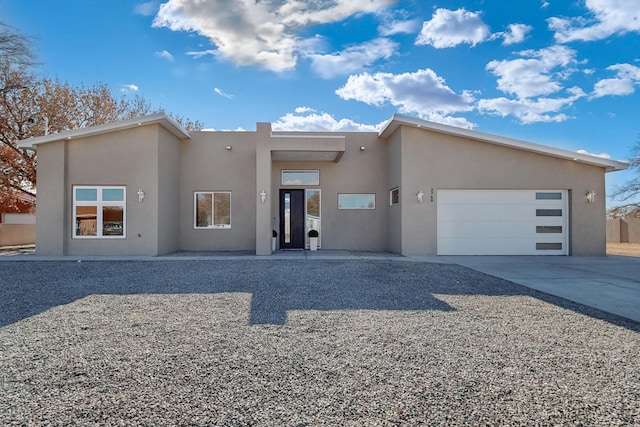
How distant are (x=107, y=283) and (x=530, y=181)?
12.0m

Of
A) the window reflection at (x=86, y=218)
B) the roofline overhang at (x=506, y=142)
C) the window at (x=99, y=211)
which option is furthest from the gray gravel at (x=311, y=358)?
the roofline overhang at (x=506, y=142)

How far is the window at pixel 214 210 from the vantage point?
1298 centimetres

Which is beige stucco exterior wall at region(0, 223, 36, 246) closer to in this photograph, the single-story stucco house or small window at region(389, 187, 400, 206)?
the single-story stucco house

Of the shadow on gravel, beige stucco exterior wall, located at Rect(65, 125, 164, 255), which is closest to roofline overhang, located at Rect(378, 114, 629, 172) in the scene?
the shadow on gravel

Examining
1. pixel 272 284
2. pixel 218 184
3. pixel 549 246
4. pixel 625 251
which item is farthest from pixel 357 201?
pixel 625 251

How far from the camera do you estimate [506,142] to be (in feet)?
36.6

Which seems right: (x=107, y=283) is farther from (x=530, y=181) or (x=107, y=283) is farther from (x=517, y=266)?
(x=530, y=181)

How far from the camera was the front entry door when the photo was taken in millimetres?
13039

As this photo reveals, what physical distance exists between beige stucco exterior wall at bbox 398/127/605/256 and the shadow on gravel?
8.19 feet

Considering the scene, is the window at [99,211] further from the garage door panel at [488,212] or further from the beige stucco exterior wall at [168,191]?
the garage door panel at [488,212]

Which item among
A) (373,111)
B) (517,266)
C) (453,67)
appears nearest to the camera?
(517,266)

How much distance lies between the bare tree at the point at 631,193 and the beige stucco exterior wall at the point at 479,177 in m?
11.3

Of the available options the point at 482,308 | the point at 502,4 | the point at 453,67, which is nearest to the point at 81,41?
the point at 453,67

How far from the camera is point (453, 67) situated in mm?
12555
